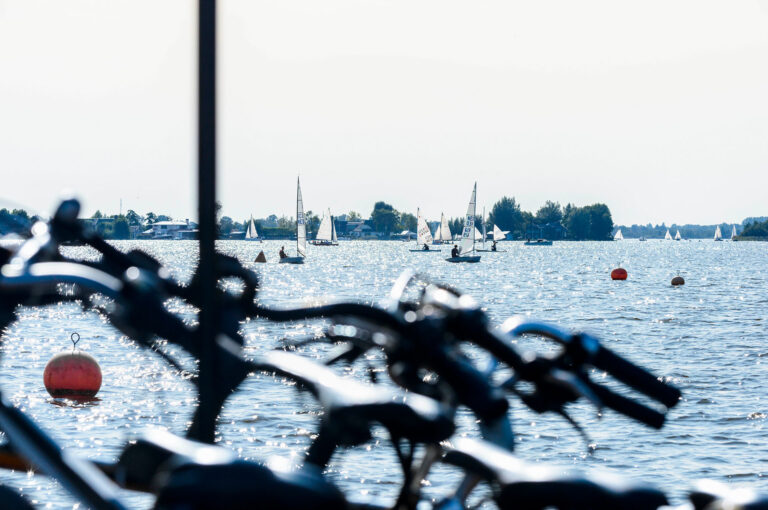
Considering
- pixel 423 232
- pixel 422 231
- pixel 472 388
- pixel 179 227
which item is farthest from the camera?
pixel 423 232

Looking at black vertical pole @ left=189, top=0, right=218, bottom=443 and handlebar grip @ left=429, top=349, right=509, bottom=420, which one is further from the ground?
black vertical pole @ left=189, top=0, right=218, bottom=443

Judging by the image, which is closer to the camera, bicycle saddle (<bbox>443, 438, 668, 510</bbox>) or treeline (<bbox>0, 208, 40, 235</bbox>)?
bicycle saddle (<bbox>443, 438, 668, 510</bbox>)

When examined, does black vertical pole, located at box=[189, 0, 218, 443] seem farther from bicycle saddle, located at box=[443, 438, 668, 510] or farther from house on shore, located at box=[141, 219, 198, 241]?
bicycle saddle, located at box=[443, 438, 668, 510]

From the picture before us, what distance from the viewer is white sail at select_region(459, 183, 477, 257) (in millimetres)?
80562

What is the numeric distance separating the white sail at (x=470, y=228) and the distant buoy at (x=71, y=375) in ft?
211

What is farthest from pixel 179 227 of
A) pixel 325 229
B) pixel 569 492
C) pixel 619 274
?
pixel 569 492

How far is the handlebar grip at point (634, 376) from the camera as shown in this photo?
2.15 meters

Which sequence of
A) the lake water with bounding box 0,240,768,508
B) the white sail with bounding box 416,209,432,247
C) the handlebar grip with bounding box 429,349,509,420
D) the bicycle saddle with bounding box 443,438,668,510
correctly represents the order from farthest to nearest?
the white sail with bounding box 416,209,432,247 < the lake water with bounding box 0,240,768,508 < the handlebar grip with bounding box 429,349,509,420 < the bicycle saddle with bounding box 443,438,668,510

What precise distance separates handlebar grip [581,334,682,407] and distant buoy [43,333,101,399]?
1493cm

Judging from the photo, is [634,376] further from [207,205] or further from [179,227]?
[179,227]

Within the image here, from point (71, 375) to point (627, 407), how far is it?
602 inches

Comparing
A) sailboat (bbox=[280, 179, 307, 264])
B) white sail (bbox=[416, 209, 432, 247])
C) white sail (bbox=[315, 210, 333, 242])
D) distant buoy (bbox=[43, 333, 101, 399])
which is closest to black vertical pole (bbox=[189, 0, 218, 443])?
distant buoy (bbox=[43, 333, 101, 399])

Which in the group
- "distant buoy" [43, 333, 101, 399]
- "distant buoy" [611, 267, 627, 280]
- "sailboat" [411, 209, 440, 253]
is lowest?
"distant buoy" [611, 267, 627, 280]

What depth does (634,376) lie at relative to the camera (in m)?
2.16
